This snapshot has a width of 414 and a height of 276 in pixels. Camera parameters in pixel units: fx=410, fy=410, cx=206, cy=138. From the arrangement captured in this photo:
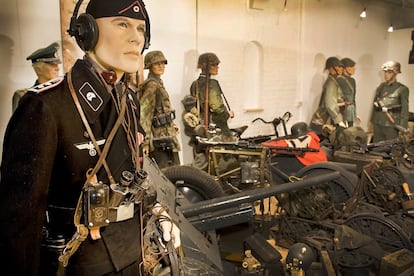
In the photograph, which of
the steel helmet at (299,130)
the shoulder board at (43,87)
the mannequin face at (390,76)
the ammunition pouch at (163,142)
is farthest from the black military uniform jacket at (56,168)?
the mannequin face at (390,76)

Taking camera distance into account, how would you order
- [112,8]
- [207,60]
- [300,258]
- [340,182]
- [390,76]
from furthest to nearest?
1. [390,76]
2. [207,60]
3. [340,182]
4. [300,258]
5. [112,8]

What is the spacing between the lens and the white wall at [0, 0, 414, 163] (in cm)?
435

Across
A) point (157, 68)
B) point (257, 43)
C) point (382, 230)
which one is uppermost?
point (257, 43)

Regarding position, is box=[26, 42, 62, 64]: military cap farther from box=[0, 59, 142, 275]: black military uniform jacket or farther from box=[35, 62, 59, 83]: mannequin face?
box=[0, 59, 142, 275]: black military uniform jacket

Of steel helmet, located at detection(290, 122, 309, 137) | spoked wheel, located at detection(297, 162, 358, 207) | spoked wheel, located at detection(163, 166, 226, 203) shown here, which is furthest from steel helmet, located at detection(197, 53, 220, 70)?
spoked wheel, located at detection(163, 166, 226, 203)

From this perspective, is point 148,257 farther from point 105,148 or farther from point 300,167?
point 300,167

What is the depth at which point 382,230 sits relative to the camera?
368cm

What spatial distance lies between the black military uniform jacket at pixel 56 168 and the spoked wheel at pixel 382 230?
9.41 feet

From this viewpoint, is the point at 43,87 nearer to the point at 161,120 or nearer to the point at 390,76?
the point at 161,120

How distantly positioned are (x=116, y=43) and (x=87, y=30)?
0.10 meters

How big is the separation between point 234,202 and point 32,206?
86.1 inches

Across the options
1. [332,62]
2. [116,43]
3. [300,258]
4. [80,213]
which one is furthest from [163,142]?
[332,62]

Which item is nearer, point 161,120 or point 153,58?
point 161,120

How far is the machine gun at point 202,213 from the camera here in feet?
8.35
